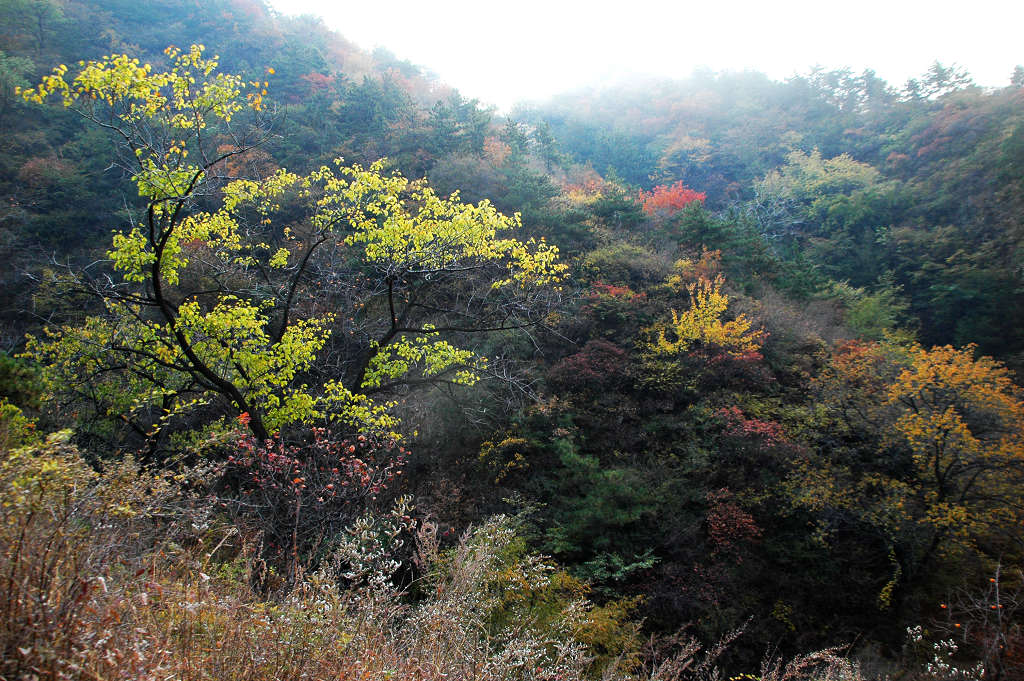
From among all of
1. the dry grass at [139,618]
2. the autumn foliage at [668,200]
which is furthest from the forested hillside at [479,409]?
the autumn foliage at [668,200]

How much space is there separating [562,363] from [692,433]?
3.44 m

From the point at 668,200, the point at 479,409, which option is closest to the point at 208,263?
the point at 479,409

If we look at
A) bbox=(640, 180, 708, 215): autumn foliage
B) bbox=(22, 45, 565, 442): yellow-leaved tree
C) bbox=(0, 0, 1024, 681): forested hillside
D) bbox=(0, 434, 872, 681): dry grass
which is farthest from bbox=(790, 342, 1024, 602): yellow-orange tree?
bbox=(640, 180, 708, 215): autumn foliage

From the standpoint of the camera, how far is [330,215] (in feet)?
22.8

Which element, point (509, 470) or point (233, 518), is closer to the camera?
point (233, 518)

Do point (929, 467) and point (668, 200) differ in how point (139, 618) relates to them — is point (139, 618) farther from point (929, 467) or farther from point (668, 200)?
point (668, 200)

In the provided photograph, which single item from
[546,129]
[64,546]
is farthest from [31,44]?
[64,546]

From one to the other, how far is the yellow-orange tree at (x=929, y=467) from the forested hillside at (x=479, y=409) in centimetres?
5

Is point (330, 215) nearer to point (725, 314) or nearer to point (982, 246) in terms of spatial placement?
point (725, 314)

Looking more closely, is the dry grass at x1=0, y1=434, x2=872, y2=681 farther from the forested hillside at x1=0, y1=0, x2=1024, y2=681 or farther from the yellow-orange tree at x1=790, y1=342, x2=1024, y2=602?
the yellow-orange tree at x1=790, y1=342, x2=1024, y2=602

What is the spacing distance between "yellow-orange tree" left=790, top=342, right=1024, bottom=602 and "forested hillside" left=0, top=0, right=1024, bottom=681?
0.18 ft

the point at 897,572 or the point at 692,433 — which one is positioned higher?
the point at 692,433

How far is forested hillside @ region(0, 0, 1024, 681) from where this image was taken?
104 inches

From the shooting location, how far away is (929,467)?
311 inches
